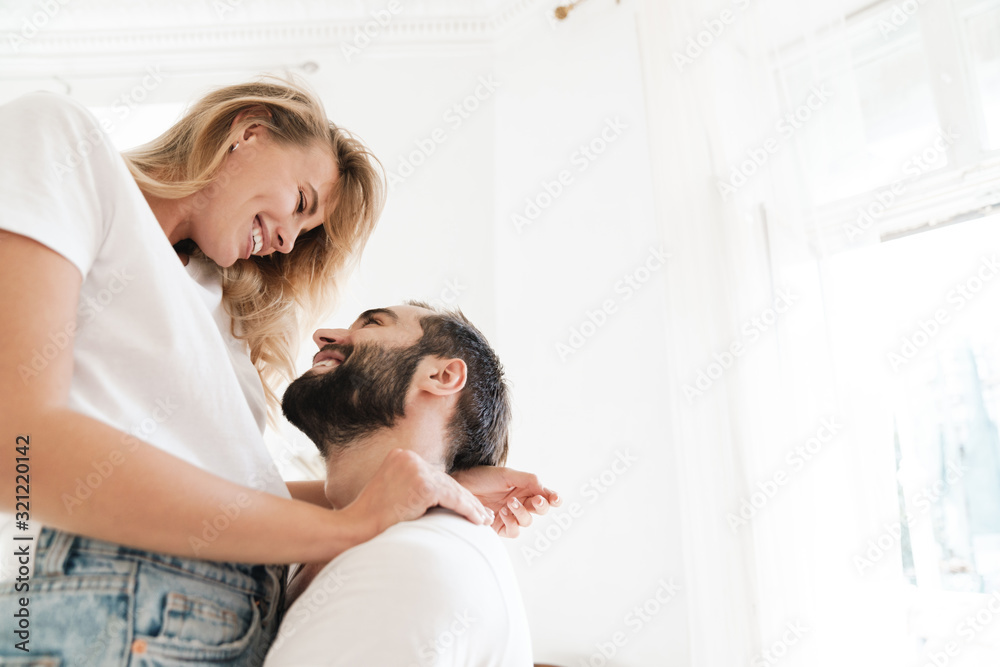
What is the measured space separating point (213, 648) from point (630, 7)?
2603mm

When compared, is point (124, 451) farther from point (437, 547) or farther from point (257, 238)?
point (257, 238)

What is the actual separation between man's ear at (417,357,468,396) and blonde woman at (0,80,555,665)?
30 cm

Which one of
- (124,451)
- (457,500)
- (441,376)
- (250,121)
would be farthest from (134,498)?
(250,121)

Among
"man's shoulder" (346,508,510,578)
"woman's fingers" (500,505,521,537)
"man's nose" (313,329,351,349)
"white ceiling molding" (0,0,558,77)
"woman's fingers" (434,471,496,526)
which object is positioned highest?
"white ceiling molding" (0,0,558,77)

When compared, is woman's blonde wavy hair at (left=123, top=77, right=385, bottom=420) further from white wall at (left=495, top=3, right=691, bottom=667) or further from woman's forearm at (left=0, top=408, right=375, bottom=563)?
white wall at (left=495, top=3, right=691, bottom=667)

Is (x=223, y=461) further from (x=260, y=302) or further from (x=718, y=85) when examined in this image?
(x=718, y=85)

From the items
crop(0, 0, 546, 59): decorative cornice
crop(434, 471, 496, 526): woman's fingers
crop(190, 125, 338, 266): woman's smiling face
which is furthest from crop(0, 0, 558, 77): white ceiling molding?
crop(434, 471, 496, 526): woman's fingers

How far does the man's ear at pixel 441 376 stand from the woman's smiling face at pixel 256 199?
1.20ft

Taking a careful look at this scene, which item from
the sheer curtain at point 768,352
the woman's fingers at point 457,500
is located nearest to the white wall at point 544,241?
the sheer curtain at point 768,352

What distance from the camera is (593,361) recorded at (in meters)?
2.55

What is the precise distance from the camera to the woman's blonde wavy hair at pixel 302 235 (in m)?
1.17

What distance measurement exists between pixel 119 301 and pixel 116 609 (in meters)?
0.37

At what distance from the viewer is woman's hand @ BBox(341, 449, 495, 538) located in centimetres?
87

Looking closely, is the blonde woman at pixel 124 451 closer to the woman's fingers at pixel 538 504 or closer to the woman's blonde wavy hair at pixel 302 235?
the woman's blonde wavy hair at pixel 302 235
